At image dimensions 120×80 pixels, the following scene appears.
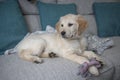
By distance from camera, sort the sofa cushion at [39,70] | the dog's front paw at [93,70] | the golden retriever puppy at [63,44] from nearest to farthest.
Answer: the sofa cushion at [39,70], the dog's front paw at [93,70], the golden retriever puppy at [63,44]

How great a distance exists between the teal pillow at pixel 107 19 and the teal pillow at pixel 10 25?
1.03 meters

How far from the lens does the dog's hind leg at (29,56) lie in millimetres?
1617

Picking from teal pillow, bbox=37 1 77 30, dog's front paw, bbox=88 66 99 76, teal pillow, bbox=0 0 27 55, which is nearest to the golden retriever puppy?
dog's front paw, bbox=88 66 99 76

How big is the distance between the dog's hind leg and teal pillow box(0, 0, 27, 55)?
350 mm

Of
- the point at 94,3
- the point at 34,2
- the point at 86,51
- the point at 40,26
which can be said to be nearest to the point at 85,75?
the point at 86,51

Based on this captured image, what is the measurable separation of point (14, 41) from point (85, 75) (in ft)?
2.90

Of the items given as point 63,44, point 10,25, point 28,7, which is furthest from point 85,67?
point 28,7

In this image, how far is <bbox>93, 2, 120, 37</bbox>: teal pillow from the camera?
2615 mm

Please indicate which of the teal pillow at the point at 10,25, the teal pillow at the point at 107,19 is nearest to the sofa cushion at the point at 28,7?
the teal pillow at the point at 10,25

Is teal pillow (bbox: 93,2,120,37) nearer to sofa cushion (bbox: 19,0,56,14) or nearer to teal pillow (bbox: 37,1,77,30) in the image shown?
teal pillow (bbox: 37,1,77,30)

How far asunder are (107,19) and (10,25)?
4.27 feet

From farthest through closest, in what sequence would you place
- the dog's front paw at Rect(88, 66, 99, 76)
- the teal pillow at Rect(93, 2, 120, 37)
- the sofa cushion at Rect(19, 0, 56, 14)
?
the teal pillow at Rect(93, 2, 120, 37)
the sofa cushion at Rect(19, 0, 56, 14)
the dog's front paw at Rect(88, 66, 99, 76)

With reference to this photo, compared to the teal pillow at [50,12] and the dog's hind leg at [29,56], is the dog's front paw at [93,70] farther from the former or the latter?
the teal pillow at [50,12]

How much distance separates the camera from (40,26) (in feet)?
8.00
